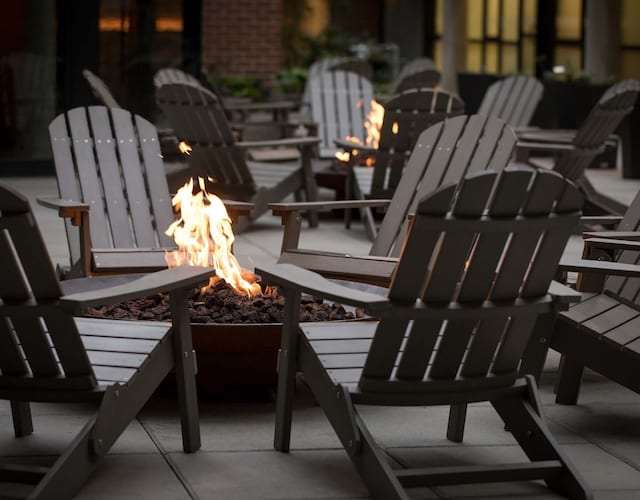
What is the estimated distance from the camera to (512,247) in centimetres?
337

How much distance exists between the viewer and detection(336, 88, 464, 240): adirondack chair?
7.68 m

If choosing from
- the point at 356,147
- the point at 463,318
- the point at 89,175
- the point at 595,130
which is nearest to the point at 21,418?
the point at 463,318

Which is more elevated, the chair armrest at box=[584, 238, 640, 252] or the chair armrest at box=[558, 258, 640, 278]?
the chair armrest at box=[584, 238, 640, 252]

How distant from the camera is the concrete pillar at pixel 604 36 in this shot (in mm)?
15570

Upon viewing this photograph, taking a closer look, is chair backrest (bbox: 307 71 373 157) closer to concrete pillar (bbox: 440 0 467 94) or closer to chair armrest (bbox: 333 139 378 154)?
chair armrest (bbox: 333 139 378 154)

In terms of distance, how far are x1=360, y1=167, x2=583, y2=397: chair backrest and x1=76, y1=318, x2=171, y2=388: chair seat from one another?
2.14 ft

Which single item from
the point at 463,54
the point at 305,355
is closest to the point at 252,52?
the point at 463,54

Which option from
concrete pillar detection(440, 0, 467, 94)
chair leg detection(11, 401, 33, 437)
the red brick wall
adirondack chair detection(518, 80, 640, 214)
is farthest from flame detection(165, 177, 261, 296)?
concrete pillar detection(440, 0, 467, 94)

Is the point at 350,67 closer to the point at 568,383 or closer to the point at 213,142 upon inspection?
the point at 213,142

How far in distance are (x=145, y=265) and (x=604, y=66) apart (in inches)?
463

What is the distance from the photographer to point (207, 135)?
7934 millimetres

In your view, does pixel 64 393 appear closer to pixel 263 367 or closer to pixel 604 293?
pixel 263 367

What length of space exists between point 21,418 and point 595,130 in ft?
17.2

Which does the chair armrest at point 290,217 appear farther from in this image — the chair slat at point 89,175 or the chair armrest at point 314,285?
the chair armrest at point 314,285
